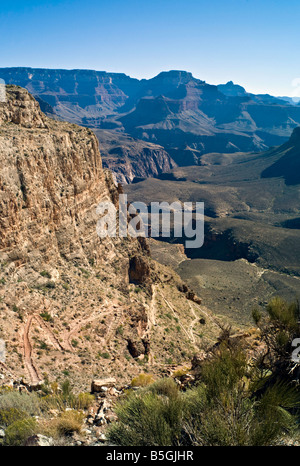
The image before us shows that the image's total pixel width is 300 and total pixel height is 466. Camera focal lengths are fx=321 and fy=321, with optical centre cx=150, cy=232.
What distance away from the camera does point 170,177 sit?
198750mm

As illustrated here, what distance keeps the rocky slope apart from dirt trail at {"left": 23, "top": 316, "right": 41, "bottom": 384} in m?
0.06

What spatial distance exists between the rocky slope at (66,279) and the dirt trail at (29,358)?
0.20ft

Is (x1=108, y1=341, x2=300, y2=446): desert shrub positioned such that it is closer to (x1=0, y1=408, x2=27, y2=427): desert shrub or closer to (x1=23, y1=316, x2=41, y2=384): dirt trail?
(x1=0, y1=408, x2=27, y2=427): desert shrub

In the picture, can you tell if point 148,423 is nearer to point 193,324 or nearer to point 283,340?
point 283,340

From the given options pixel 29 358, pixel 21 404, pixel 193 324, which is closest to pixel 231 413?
pixel 21 404

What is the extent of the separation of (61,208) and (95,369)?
13.9m

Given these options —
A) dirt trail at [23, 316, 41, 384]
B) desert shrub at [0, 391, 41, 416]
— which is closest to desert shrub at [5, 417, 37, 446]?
desert shrub at [0, 391, 41, 416]

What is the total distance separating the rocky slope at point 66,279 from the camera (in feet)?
67.4

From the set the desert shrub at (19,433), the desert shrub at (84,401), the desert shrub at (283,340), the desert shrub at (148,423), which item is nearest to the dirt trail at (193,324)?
the desert shrub at (283,340)

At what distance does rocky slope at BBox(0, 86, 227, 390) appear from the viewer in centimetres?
2055

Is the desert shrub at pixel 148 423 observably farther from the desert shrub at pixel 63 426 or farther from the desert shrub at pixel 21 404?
the desert shrub at pixel 21 404

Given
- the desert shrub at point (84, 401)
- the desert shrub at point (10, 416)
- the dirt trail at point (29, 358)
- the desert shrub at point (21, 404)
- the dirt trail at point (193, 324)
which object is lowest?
the dirt trail at point (193, 324)
